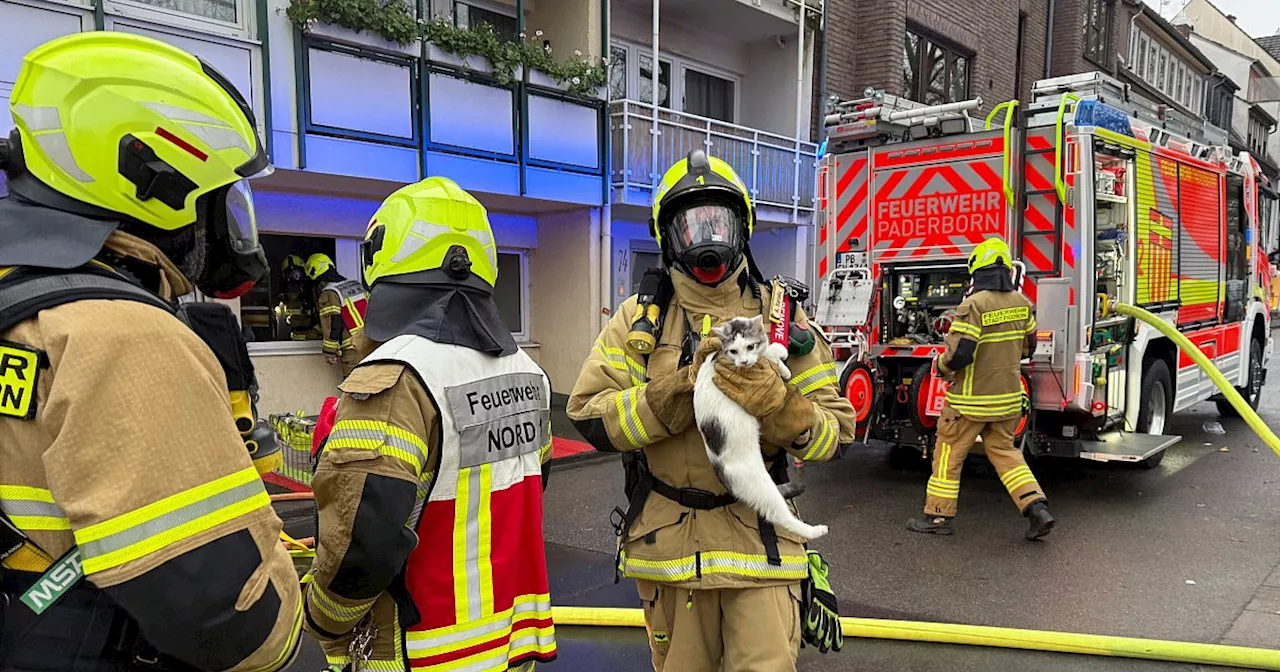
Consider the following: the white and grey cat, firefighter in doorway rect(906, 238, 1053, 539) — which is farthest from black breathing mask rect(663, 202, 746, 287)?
firefighter in doorway rect(906, 238, 1053, 539)

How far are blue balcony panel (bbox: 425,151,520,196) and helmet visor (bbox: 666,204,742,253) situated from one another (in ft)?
19.8

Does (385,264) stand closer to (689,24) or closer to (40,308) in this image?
(40,308)

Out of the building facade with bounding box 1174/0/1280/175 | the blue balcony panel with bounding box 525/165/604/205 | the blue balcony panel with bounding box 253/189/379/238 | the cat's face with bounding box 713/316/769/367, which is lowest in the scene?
the cat's face with bounding box 713/316/769/367

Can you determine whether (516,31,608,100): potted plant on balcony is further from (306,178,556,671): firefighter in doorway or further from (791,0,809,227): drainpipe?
(306,178,556,671): firefighter in doorway

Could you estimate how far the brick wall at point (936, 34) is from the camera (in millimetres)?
12859

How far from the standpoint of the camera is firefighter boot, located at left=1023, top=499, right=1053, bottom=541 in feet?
16.9

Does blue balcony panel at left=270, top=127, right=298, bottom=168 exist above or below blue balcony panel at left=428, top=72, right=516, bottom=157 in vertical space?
below

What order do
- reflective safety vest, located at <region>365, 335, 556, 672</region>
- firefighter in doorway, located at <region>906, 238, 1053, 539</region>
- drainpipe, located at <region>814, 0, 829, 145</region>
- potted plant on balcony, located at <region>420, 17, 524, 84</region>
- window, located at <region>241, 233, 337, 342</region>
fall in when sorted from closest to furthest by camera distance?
reflective safety vest, located at <region>365, 335, 556, 672</region>
firefighter in doorway, located at <region>906, 238, 1053, 539</region>
potted plant on balcony, located at <region>420, 17, 524, 84</region>
window, located at <region>241, 233, 337, 342</region>
drainpipe, located at <region>814, 0, 829, 145</region>

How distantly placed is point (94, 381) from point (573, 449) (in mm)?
A: 6894

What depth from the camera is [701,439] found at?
2361mm

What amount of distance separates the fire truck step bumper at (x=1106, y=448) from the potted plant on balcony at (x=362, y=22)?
657cm

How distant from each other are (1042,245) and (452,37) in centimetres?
572

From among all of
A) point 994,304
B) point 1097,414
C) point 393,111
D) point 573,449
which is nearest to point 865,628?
point 994,304

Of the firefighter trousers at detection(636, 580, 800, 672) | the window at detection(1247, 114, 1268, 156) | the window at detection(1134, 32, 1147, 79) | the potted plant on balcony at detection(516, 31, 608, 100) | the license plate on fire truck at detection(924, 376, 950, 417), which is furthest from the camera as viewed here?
the window at detection(1247, 114, 1268, 156)
